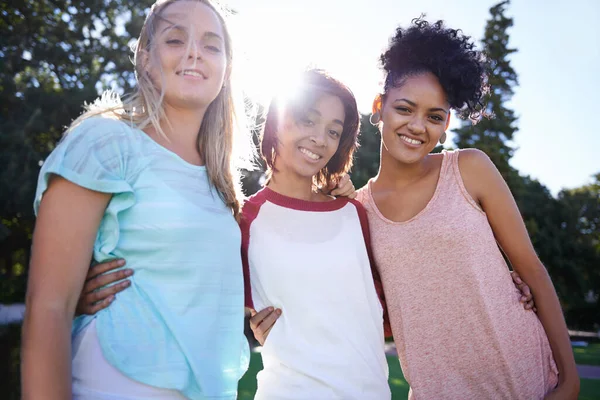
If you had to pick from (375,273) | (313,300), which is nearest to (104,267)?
(313,300)

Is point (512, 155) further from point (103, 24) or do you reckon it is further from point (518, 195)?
point (103, 24)

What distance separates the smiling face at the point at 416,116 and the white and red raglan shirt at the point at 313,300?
0.50 m

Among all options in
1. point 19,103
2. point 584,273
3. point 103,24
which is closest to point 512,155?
point 584,273

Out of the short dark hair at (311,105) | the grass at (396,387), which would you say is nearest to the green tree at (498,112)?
the grass at (396,387)

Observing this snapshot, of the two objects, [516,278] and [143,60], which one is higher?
[143,60]

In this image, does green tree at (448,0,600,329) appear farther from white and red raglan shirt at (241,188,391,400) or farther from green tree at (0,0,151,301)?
white and red raglan shirt at (241,188,391,400)

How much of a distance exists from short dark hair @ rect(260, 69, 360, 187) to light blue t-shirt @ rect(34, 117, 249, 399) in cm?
109

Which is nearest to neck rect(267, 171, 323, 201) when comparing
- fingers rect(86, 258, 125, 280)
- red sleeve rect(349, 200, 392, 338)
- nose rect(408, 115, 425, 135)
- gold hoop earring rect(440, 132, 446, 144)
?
red sleeve rect(349, 200, 392, 338)

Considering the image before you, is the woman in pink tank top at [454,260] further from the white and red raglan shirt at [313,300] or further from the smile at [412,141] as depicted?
the white and red raglan shirt at [313,300]

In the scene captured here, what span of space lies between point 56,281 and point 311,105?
1.72 metres

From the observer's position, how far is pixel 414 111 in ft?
9.49

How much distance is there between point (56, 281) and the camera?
170cm

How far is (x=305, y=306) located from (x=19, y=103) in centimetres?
1681

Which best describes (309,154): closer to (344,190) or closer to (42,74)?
(344,190)
